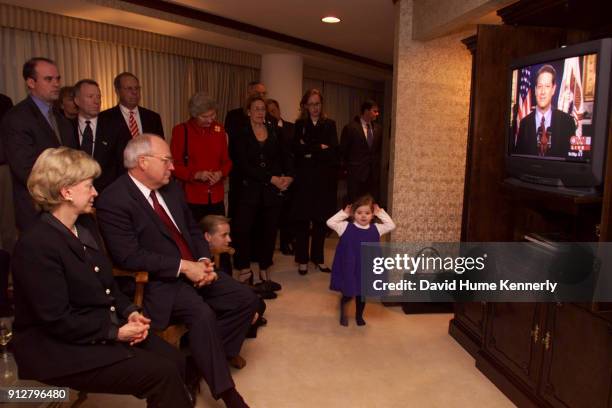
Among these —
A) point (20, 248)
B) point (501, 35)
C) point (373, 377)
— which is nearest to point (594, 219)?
point (501, 35)

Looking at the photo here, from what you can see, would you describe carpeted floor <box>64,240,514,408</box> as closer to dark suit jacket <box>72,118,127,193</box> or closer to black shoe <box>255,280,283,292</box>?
black shoe <box>255,280,283,292</box>

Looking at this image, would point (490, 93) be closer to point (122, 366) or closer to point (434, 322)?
point (434, 322)

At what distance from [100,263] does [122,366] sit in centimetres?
40

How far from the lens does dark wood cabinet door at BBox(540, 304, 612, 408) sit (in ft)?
6.27

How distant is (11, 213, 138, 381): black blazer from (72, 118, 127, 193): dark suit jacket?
1.55m

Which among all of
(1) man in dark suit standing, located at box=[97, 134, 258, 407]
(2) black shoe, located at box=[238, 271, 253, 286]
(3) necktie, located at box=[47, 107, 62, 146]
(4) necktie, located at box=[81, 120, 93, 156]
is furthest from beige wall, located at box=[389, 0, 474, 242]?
(3) necktie, located at box=[47, 107, 62, 146]

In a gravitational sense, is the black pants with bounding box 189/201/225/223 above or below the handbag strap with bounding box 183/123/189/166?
below

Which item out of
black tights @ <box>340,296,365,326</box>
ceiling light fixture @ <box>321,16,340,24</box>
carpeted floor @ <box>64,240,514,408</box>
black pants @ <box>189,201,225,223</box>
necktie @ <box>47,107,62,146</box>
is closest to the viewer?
carpeted floor @ <box>64,240,514,408</box>

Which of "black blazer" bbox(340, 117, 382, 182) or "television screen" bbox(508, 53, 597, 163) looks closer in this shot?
"television screen" bbox(508, 53, 597, 163)

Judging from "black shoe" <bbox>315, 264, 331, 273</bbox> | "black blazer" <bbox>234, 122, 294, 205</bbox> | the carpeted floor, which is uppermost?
"black blazer" <bbox>234, 122, 294, 205</bbox>

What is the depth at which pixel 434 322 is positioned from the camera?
138 inches

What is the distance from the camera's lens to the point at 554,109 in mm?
2213

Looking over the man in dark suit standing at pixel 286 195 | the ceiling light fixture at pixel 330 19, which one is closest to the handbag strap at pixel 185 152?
the man in dark suit standing at pixel 286 195

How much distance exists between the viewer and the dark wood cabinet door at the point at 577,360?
1911 mm
